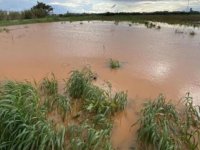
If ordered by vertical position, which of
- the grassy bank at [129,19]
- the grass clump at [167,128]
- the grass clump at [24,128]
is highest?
the grassy bank at [129,19]

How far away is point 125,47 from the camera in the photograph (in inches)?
385

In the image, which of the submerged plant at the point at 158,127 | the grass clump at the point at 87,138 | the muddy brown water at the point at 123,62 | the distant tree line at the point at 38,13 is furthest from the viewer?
the distant tree line at the point at 38,13

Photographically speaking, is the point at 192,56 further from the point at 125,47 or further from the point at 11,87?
the point at 11,87

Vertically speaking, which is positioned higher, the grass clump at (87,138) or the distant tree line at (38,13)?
the distant tree line at (38,13)

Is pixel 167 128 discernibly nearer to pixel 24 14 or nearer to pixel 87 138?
pixel 87 138

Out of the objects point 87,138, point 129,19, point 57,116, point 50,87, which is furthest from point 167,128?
point 129,19

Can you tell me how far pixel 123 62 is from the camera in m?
7.82

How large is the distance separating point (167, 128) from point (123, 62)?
3.98 meters

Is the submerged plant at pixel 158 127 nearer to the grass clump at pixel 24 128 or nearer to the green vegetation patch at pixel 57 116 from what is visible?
the green vegetation patch at pixel 57 116

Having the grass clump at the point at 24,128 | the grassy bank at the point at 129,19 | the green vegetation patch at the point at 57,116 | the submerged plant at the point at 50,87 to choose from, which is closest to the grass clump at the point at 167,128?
the green vegetation patch at the point at 57,116

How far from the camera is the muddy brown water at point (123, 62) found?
5.57 m

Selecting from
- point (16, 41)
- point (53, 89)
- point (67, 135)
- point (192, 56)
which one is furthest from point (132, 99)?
point (16, 41)

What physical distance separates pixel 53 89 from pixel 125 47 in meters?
5.00

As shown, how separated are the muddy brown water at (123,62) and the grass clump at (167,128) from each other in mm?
269
